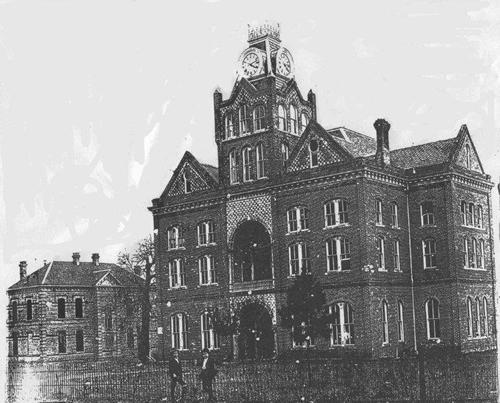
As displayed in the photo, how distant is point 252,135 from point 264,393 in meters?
23.8

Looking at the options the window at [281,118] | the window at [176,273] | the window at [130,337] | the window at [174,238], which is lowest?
the window at [130,337]

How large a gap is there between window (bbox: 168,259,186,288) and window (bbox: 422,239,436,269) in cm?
1574


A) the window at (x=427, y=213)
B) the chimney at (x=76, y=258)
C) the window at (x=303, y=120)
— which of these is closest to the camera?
the window at (x=427, y=213)

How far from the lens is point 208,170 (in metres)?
51.5

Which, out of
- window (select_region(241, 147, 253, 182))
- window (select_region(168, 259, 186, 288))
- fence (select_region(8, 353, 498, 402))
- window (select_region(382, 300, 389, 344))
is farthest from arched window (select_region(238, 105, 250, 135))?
fence (select_region(8, 353, 498, 402))

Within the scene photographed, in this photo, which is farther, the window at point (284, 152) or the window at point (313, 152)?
the window at point (284, 152)

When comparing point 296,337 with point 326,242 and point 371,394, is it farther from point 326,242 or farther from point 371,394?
Answer: point 371,394

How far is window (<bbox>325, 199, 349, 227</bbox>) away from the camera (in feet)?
144

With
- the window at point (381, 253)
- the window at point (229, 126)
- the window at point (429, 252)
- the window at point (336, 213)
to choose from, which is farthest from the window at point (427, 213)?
the window at point (229, 126)

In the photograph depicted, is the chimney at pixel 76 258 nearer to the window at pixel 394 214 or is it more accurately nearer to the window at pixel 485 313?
the window at pixel 394 214

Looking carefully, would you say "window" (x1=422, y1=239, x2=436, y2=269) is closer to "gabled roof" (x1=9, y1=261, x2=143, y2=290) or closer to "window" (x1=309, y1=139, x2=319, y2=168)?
"window" (x1=309, y1=139, x2=319, y2=168)

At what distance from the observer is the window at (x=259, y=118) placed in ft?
158

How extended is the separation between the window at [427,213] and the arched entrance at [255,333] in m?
10.9

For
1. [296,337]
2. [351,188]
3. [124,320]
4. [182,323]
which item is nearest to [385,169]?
[351,188]
